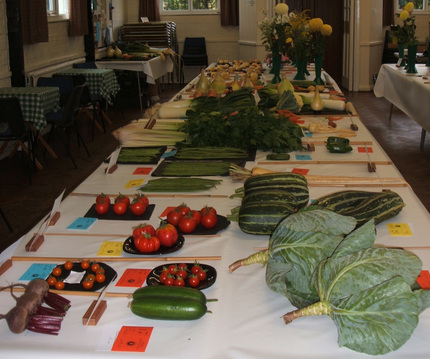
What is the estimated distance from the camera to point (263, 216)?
202 cm

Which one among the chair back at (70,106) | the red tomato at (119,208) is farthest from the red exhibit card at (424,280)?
the chair back at (70,106)

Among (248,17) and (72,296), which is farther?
(248,17)

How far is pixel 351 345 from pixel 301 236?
0.33 m

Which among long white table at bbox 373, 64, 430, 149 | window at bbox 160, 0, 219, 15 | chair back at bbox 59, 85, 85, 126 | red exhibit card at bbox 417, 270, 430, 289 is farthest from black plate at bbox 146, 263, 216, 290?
window at bbox 160, 0, 219, 15

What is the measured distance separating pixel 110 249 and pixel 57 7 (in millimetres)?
7202

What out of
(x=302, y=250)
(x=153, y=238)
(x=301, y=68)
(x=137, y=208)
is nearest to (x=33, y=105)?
(x=301, y=68)

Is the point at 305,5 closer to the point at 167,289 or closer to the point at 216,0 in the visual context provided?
the point at 216,0

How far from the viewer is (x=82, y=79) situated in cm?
734

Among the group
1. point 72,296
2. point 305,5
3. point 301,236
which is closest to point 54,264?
point 72,296

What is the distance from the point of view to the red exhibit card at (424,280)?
1702 millimetres

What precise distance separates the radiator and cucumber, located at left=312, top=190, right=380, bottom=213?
5.76 m

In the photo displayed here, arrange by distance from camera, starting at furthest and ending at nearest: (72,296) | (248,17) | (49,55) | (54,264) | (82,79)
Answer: (248,17)
(49,55)
(82,79)
(54,264)
(72,296)

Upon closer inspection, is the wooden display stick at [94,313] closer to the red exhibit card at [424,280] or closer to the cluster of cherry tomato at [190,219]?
the cluster of cherry tomato at [190,219]

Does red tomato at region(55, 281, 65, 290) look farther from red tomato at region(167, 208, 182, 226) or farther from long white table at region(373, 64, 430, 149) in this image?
long white table at region(373, 64, 430, 149)
